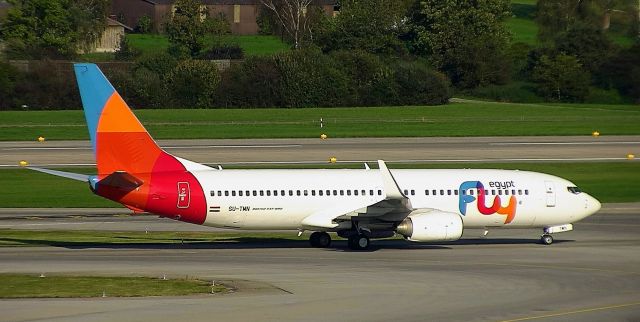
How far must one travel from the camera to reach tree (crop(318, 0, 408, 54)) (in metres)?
128

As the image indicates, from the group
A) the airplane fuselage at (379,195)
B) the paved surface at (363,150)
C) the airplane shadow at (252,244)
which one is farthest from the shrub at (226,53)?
the airplane fuselage at (379,195)

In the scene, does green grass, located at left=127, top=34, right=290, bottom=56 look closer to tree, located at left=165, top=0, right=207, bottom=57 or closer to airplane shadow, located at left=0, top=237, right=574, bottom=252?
tree, located at left=165, top=0, right=207, bottom=57

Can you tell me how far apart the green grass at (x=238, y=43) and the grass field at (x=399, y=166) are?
227 ft

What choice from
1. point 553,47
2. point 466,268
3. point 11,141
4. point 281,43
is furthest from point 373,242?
point 281,43

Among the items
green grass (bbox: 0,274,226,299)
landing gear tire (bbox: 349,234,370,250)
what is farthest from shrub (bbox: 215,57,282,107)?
green grass (bbox: 0,274,226,299)

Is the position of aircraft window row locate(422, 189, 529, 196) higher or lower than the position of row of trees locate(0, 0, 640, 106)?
lower

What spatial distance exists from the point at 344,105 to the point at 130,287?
82.8m

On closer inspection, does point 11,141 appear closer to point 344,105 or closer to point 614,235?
point 344,105

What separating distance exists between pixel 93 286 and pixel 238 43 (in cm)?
11349

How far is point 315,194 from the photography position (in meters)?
44.1

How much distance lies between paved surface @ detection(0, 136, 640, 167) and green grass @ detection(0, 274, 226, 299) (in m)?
38.4

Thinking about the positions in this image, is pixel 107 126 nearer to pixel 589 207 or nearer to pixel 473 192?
pixel 473 192

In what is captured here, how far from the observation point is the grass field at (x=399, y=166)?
6030 centimetres

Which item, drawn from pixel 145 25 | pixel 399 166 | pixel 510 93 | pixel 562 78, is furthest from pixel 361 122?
pixel 145 25
